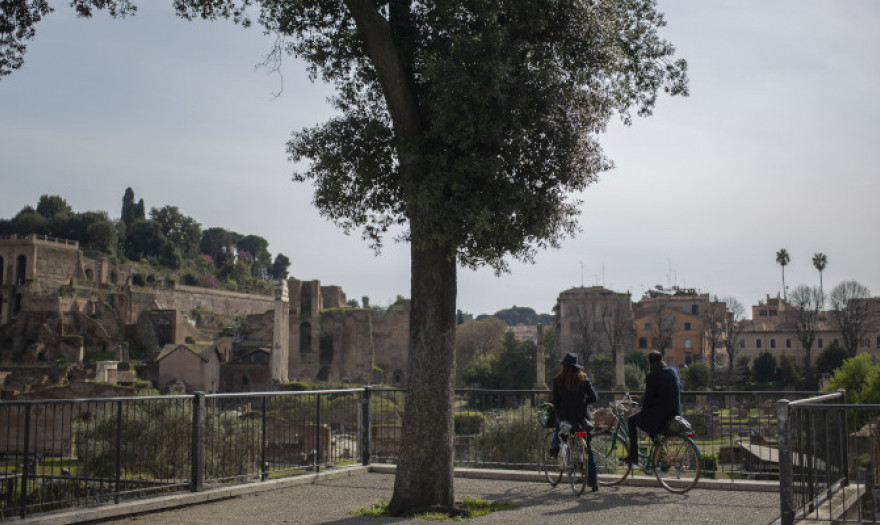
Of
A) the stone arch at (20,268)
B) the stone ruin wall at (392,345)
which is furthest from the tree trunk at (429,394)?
the stone arch at (20,268)

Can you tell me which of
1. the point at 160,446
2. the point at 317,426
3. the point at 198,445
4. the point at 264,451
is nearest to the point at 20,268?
the point at 160,446

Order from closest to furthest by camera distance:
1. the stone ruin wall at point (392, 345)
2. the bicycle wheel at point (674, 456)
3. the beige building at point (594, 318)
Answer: the bicycle wheel at point (674, 456) → the beige building at point (594, 318) → the stone ruin wall at point (392, 345)

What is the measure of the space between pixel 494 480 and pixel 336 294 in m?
70.0

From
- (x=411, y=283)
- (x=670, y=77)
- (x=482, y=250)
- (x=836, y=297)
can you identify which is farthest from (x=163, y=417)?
(x=836, y=297)

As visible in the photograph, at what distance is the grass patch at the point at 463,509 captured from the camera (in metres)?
8.95

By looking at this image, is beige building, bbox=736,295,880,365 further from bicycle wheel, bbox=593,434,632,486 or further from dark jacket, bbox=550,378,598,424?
dark jacket, bbox=550,378,598,424

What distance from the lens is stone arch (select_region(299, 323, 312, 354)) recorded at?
74750mm

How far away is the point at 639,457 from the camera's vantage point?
10.6 m

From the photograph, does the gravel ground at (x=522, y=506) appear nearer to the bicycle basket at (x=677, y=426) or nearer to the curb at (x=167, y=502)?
the curb at (x=167, y=502)

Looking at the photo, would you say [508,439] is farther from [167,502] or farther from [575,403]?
[167,502]

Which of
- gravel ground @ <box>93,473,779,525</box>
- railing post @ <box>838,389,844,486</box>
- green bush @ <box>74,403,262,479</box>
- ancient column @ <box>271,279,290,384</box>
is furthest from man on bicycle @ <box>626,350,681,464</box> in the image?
ancient column @ <box>271,279,290,384</box>

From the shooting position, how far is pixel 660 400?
10.2 m

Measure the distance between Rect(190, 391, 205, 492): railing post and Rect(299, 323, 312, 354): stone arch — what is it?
65280 mm

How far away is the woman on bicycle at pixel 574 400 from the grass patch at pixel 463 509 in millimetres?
1263
